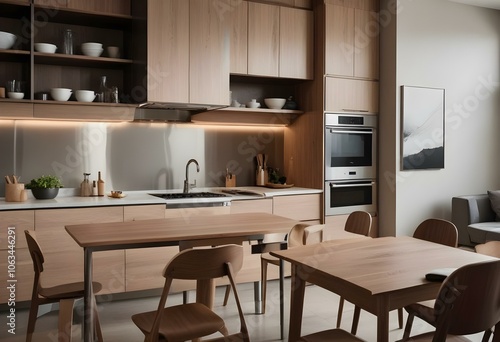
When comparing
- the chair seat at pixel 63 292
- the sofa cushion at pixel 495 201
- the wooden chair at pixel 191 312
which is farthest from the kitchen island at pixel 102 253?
the sofa cushion at pixel 495 201

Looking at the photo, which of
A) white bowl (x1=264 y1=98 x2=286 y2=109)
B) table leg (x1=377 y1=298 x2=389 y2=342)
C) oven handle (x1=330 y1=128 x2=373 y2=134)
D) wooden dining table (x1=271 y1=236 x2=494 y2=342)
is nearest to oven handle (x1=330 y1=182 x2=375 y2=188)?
oven handle (x1=330 y1=128 x2=373 y2=134)

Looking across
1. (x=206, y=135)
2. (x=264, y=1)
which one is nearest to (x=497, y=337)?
(x=206, y=135)

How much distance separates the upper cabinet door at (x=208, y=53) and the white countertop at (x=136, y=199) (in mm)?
854

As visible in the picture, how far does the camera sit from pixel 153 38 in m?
4.02

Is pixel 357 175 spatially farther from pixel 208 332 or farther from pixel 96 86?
pixel 208 332

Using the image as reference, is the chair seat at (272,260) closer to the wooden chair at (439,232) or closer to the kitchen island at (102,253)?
the kitchen island at (102,253)

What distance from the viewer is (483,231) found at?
488cm

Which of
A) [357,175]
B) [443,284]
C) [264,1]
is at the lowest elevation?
[443,284]

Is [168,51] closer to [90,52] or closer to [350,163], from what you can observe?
[90,52]

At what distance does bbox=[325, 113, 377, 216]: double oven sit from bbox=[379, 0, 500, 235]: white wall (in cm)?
13

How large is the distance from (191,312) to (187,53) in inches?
96.9

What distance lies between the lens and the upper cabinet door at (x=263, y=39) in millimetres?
4621

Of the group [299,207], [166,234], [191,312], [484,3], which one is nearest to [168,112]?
[299,207]

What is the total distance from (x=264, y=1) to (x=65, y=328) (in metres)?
3.40
